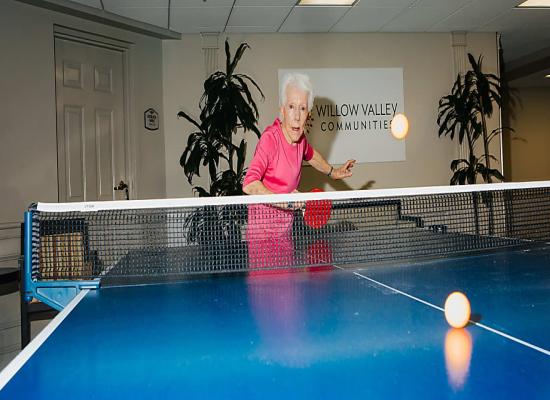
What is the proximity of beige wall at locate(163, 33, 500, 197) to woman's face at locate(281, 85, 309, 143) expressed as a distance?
3521 millimetres

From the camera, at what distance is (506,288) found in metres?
1.64

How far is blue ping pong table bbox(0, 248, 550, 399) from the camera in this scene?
0.87 metres

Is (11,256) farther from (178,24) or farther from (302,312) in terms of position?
(302,312)

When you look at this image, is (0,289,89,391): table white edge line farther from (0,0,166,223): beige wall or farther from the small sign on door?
the small sign on door

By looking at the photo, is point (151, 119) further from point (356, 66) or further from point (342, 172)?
point (342, 172)

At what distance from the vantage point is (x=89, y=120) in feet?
17.9

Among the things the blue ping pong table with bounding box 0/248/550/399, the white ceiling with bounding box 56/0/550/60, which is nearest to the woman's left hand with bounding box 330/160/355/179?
the blue ping pong table with bounding box 0/248/550/399

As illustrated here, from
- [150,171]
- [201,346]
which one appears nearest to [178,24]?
[150,171]

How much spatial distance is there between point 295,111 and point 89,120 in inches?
132

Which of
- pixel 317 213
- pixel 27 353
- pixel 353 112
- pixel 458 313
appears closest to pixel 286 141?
pixel 317 213

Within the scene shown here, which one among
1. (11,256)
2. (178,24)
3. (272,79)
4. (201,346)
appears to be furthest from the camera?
(272,79)

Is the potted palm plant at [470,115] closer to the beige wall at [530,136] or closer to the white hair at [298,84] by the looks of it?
the white hair at [298,84]

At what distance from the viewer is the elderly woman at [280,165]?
2.55 metres

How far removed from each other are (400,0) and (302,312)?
15.3 feet
